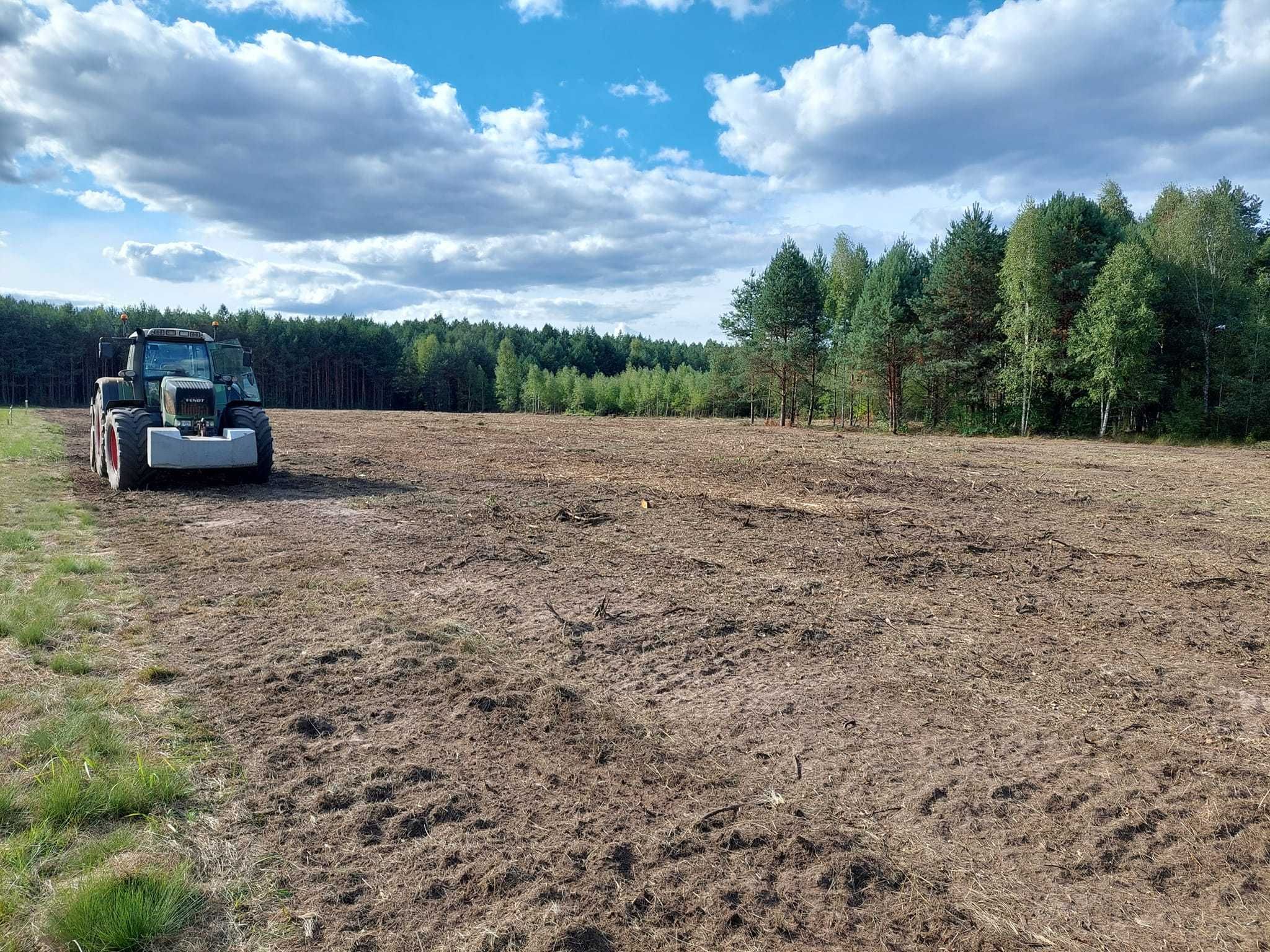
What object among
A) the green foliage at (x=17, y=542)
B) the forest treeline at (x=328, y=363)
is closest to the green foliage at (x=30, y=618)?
the green foliage at (x=17, y=542)

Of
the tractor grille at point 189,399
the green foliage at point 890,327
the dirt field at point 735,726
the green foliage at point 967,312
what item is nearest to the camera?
the dirt field at point 735,726

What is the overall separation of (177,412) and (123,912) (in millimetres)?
12661

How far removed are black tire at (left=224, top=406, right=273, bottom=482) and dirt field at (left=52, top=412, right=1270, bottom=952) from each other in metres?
3.12

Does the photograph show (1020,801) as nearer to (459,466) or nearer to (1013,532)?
(1013,532)

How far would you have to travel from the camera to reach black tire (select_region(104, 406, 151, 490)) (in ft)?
42.1

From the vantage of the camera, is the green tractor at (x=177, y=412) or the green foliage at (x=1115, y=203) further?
the green foliage at (x=1115, y=203)

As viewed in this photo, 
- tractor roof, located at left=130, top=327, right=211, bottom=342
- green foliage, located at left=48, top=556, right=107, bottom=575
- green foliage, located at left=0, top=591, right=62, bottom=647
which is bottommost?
green foliage, located at left=0, top=591, right=62, bottom=647

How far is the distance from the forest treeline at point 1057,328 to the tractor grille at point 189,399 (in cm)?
3433

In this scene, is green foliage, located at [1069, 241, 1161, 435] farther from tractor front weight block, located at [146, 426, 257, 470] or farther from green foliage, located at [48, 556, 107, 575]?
green foliage, located at [48, 556, 107, 575]

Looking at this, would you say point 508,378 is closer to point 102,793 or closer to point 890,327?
point 890,327

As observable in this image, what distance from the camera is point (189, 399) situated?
527 inches

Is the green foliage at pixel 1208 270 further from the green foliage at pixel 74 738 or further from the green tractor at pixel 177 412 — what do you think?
the green foliage at pixel 74 738

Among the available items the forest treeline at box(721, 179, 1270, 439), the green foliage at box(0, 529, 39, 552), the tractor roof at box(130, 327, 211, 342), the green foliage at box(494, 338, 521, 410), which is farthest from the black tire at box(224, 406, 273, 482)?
the green foliage at box(494, 338, 521, 410)

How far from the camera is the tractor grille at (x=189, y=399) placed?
43.8ft
